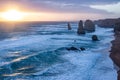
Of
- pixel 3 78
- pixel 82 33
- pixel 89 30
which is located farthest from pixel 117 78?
pixel 89 30

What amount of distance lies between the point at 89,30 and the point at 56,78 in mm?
86856

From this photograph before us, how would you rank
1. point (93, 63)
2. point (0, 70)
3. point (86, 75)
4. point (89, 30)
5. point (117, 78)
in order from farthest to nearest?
point (89, 30) → point (93, 63) → point (0, 70) → point (86, 75) → point (117, 78)

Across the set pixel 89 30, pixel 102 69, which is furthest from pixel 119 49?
pixel 89 30

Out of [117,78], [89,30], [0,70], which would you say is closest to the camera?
[117,78]

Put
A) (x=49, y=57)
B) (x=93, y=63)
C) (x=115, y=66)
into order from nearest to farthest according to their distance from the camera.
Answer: (x=115, y=66) → (x=93, y=63) → (x=49, y=57)

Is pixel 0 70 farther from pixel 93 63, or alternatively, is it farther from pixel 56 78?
pixel 93 63

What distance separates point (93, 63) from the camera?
36.8 metres

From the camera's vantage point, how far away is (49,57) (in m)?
42.3

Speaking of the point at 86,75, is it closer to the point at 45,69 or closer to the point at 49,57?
the point at 45,69

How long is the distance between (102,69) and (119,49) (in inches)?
498

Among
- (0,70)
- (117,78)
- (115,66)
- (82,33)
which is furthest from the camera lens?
(82,33)

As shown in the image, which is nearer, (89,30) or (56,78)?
(56,78)

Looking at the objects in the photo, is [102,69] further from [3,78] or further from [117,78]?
[3,78]

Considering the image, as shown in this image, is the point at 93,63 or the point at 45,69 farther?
the point at 93,63
